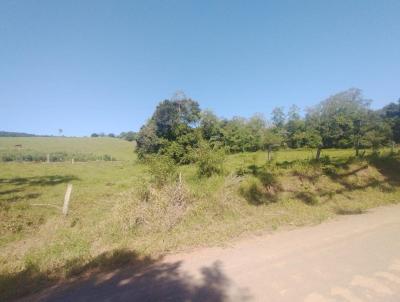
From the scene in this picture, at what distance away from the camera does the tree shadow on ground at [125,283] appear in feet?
12.1

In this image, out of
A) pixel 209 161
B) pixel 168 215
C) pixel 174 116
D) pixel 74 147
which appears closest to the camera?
pixel 168 215

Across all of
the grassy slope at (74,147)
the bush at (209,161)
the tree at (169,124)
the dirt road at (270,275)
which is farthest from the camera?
the grassy slope at (74,147)

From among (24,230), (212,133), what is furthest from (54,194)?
(212,133)

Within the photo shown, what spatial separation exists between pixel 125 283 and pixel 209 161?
325 inches

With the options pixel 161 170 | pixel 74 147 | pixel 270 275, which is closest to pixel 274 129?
pixel 161 170

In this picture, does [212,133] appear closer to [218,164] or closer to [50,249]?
[218,164]

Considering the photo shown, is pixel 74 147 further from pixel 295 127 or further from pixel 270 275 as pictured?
pixel 270 275

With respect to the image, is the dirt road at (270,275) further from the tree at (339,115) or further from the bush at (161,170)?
the tree at (339,115)

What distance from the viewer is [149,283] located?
4.07m

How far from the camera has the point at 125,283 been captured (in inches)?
162

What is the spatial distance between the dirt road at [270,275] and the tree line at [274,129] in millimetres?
7284

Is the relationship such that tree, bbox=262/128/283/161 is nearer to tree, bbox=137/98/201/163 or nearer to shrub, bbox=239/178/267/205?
tree, bbox=137/98/201/163

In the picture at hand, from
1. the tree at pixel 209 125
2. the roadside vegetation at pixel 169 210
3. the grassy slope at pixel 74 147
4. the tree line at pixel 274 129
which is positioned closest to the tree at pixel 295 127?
the tree line at pixel 274 129

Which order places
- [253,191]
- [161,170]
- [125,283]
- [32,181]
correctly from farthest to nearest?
1. [32,181]
2. [253,191]
3. [161,170]
4. [125,283]
